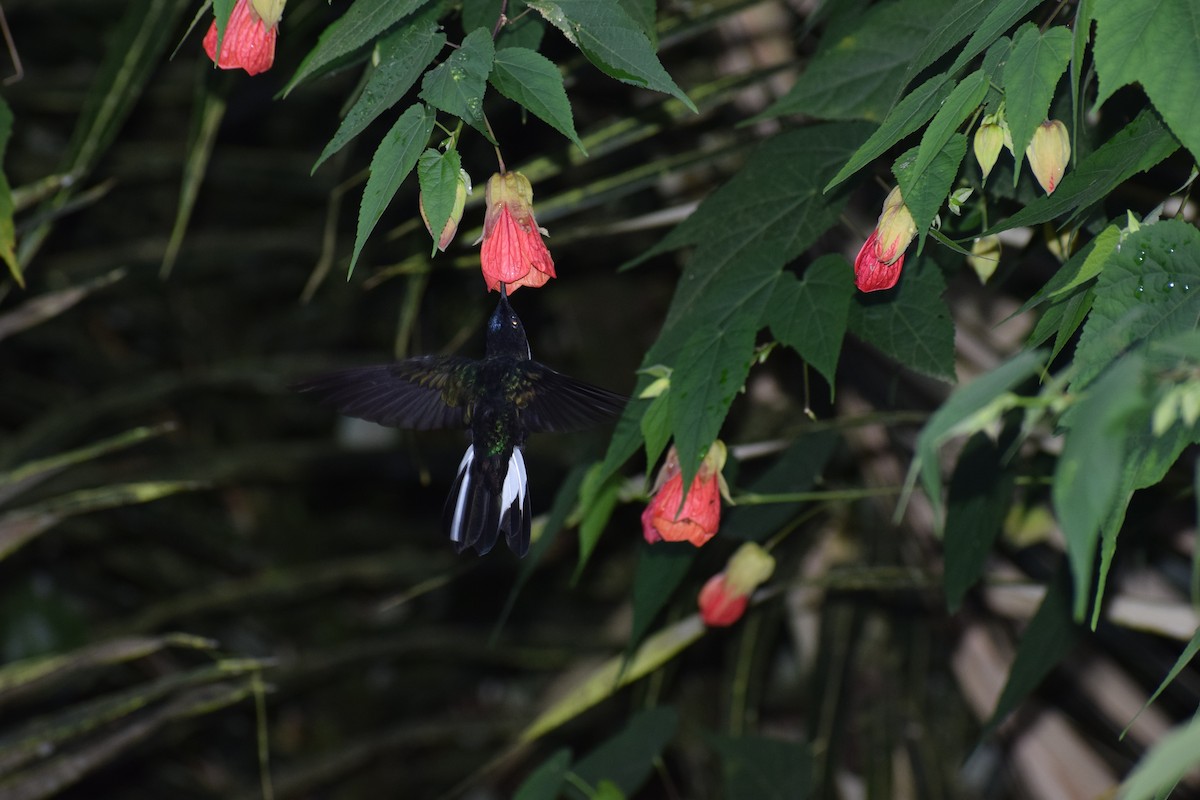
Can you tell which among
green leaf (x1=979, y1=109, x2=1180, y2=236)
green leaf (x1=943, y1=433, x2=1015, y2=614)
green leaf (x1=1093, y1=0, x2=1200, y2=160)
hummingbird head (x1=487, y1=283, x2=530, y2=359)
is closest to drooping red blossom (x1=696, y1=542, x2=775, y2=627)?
green leaf (x1=943, y1=433, x2=1015, y2=614)

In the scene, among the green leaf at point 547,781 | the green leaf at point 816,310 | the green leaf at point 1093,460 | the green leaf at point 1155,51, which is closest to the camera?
the green leaf at point 1093,460

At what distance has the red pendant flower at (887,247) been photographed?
718mm

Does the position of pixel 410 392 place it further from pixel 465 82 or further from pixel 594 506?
pixel 465 82

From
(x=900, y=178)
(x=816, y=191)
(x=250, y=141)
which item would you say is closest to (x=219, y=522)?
(x=250, y=141)

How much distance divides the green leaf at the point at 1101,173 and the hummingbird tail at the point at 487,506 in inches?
15.5

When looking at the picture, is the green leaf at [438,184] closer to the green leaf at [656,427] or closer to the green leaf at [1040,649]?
the green leaf at [656,427]

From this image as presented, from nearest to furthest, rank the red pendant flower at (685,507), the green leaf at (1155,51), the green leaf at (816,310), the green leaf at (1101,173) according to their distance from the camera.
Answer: the green leaf at (1155,51)
the green leaf at (1101,173)
the green leaf at (816,310)
the red pendant flower at (685,507)

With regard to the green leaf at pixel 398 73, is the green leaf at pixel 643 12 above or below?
above

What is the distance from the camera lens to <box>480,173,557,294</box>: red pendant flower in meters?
0.78

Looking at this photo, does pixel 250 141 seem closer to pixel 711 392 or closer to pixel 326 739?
pixel 326 739

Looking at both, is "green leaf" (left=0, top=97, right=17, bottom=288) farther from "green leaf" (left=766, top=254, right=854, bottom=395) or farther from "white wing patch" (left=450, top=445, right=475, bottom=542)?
"green leaf" (left=766, top=254, right=854, bottom=395)

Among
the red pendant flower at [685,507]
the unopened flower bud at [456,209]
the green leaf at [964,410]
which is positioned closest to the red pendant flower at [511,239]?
the unopened flower bud at [456,209]

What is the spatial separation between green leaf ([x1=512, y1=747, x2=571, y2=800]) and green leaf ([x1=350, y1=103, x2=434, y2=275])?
24.4 inches

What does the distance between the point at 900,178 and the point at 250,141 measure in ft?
5.45
